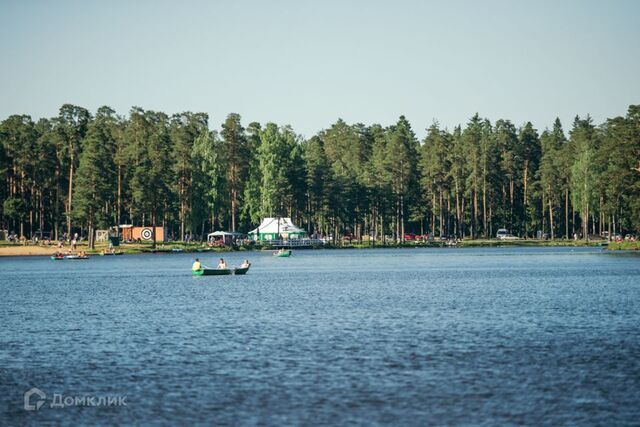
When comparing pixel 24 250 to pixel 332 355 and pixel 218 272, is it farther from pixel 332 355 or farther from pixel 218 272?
pixel 332 355

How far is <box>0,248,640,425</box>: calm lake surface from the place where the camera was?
3212cm

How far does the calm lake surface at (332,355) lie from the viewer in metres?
32.1

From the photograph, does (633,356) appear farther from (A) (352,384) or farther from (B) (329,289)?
(B) (329,289)

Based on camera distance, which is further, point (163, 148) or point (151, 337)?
point (163, 148)

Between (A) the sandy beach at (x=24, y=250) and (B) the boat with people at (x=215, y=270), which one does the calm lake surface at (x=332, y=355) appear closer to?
(B) the boat with people at (x=215, y=270)

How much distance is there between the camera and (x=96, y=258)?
17625 centimetres

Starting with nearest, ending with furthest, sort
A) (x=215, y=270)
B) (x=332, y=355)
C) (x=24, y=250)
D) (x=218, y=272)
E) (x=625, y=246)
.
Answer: (x=332, y=355), (x=215, y=270), (x=218, y=272), (x=625, y=246), (x=24, y=250)

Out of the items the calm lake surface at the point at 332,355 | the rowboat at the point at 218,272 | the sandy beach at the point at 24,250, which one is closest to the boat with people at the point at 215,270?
the rowboat at the point at 218,272

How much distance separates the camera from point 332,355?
4378 centimetres

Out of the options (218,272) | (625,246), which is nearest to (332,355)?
(218,272)

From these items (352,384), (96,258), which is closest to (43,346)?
(352,384)

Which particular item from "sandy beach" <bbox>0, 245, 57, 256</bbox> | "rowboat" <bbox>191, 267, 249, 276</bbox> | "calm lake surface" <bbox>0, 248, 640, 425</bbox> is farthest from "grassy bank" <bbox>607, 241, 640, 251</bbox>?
"sandy beach" <bbox>0, 245, 57, 256</bbox>

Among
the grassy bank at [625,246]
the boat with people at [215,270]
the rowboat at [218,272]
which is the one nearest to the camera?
the boat with people at [215,270]

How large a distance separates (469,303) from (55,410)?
142 feet
